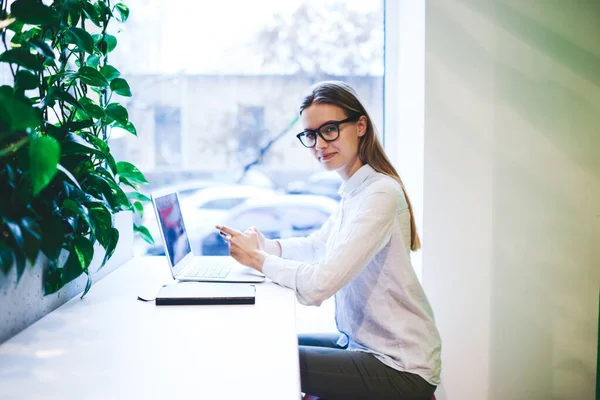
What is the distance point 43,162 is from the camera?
28.6 inches

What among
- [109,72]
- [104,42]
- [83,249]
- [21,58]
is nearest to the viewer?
[21,58]

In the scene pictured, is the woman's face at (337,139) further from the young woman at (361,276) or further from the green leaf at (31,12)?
the green leaf at (31,12)

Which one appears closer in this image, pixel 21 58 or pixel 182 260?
pixel 21 58

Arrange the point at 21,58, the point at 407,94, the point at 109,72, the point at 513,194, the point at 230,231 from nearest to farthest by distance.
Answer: the point at 21,58
the point at 109,72
the point at 230,231
the point at 513,194
the point at 407,94

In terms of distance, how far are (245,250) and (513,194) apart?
1128 millimetres

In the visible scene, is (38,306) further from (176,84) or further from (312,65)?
(312,65)

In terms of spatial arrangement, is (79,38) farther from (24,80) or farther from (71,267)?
(71,267)

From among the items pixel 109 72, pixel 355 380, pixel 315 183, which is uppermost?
pixel 109 72

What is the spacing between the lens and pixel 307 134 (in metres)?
1.62

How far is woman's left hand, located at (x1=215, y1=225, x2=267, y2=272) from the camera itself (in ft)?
5.17

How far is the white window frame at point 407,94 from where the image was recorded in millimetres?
2025

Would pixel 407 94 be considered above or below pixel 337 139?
above

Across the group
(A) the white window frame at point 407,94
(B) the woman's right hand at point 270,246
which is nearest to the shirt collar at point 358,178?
(B) the woman's right hand at point 270,246

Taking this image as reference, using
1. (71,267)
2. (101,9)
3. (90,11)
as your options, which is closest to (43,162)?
(71,267)
